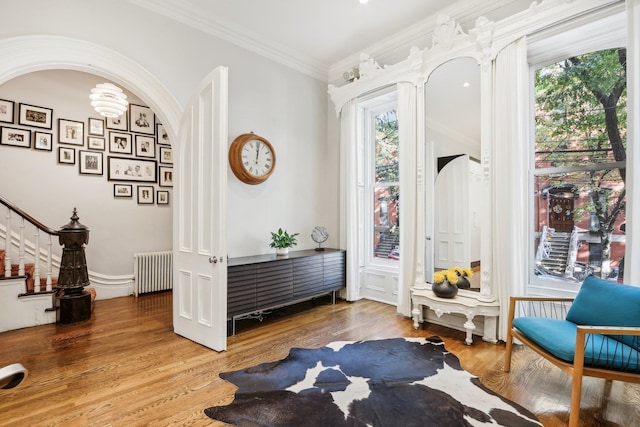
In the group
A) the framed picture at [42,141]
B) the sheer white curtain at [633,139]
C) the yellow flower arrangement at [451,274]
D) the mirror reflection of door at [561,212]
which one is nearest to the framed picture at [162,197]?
the framed picture at [42,141]

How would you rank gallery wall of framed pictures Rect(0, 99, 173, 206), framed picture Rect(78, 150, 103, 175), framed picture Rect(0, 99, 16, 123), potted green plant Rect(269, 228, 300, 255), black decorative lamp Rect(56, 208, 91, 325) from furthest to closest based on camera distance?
1. framed picture Rect(78, 150, 103, 175)
2. gallery wall of framed pictures Rect(0, 99, 173, 206)
3. framed picture Rect(0, 99, 16, 123)
4. potted green plant Rect(269, 228, 300, 255)
5. black decorative lamp Rect(56, 208, 91, 325)

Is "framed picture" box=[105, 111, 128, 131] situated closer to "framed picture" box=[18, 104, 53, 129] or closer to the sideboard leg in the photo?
"framed picture" box=[18, 104, 53, 129]

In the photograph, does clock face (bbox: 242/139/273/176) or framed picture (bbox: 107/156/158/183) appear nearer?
clock face (bbox: 242/139/273/176)

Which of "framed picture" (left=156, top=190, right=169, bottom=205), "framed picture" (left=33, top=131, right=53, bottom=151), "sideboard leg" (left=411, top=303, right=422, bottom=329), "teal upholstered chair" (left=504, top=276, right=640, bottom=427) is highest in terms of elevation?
"framed picture" (left=33, top=131, right=53, bottom=151)

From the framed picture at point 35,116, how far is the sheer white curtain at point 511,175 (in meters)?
5.92

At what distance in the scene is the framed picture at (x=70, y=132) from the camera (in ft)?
15.1

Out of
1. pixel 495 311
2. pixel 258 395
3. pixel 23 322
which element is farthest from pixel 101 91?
pixel 495 311

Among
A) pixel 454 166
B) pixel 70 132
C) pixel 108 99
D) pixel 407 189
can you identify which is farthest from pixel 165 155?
pixel 454 166

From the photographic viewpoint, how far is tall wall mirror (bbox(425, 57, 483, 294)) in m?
3.42

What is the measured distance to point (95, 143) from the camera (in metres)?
4.93

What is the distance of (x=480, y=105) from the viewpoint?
336 centimetres

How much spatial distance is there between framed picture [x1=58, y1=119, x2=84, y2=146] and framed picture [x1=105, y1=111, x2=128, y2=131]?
1.19 feet

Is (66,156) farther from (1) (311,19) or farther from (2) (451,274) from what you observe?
(2) (451,274)

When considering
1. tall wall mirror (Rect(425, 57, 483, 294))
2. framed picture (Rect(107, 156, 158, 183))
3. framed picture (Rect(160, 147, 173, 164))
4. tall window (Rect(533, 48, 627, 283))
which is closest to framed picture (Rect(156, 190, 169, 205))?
framed picture (Rect(107, 156, 158, 183))
